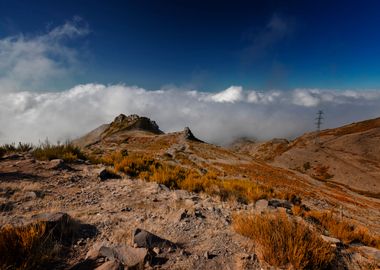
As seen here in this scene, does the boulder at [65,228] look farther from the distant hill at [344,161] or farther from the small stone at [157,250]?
the distant hill at [344,161]

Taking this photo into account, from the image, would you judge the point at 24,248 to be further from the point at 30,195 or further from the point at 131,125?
the point at 131,125

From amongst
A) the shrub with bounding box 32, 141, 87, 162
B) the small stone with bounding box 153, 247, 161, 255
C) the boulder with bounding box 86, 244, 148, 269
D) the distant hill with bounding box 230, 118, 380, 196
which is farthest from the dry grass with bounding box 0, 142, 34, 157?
the distant hill with bounding box 230, 118, 380, 196

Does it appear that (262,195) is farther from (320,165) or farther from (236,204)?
(320,165)

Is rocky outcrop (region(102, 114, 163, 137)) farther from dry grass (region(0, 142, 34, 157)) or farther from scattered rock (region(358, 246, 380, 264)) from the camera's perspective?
scattered rock (region(358, 246, 380, 264))

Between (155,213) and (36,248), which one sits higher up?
(36,248)

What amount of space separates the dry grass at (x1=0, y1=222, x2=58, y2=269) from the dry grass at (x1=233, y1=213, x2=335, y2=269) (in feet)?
13.0

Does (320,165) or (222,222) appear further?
(320,165)

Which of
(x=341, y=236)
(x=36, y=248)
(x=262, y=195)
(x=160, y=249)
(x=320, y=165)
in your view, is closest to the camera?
(x=36, y=248)

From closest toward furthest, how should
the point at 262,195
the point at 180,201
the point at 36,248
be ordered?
the point at 36,248 < the point at 180,201 < the point at 262,195

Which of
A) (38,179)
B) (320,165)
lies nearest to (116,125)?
(320,165)

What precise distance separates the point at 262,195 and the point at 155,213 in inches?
225

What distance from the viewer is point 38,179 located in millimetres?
8977

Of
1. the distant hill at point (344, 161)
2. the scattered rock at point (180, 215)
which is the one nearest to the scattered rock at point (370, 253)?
the scattered rock at point (180, 215)

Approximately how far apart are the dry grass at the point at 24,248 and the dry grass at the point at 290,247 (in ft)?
13.0
